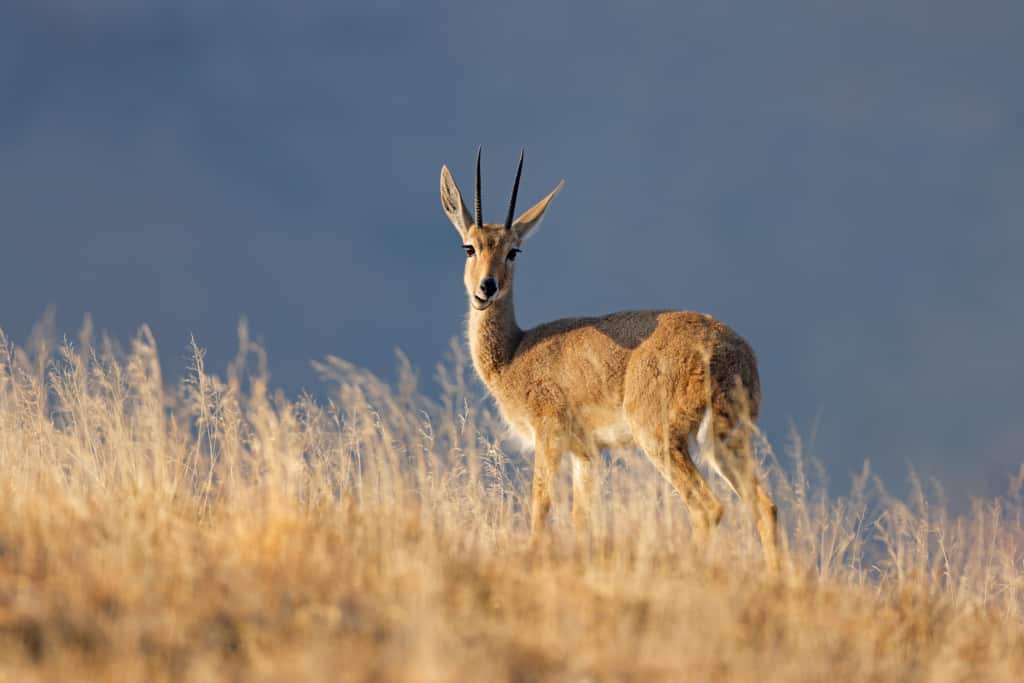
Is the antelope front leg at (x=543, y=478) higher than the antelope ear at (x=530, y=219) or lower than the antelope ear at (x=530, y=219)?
lower

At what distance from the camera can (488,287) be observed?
13039mm

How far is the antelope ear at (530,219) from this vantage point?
1366 cm

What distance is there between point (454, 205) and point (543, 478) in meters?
3.98

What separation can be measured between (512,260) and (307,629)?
7.90 meters

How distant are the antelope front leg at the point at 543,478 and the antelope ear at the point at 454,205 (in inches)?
117

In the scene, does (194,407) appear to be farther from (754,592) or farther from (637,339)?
(754,592)

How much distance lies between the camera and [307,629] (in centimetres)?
614

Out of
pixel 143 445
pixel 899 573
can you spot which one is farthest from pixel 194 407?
pixel 899 573

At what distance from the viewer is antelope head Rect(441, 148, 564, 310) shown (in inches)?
516

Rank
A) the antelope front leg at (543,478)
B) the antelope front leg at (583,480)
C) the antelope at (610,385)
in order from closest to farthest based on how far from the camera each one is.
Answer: the antelope at (610,385), the antelope front leg at (543,478), the antelope front leg at (583,480)

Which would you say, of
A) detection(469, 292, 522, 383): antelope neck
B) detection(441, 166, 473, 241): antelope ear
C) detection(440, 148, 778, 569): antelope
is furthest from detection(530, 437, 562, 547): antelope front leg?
detection(441, 166, 473, 241): antelope ear

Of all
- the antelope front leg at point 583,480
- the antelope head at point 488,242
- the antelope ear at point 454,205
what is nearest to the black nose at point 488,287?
the antelope head at point 488,242

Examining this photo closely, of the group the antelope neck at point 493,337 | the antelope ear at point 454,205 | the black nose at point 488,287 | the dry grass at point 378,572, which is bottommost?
the dry grass at point 378,572

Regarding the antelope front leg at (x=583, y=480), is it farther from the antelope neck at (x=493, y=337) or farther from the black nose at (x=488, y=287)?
the black nose at (x=488, y=287)
